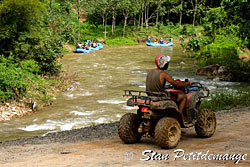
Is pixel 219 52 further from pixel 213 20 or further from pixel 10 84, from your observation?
pixel 10 84

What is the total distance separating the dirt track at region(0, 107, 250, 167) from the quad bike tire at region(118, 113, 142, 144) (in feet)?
0.52

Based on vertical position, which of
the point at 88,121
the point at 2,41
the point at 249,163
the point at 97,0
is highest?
the point at 97,0

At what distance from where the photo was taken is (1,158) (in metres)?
7.44

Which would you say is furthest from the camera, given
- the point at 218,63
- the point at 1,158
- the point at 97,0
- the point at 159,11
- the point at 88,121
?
the point at 159,11

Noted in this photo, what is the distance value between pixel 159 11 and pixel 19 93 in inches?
2014

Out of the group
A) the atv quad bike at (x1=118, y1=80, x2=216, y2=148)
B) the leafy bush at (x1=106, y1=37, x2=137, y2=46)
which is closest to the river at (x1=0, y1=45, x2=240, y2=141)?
the atv quad bike at (x1=118, y1=80, x2=216, y2=148)

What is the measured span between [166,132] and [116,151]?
3.64 ft

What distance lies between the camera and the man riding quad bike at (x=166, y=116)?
6.89 metres

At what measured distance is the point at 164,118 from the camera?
22.9ft

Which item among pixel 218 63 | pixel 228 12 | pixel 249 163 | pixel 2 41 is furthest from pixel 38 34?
pixel 249 163

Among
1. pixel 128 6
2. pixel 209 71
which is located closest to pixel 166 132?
pixel 209 71

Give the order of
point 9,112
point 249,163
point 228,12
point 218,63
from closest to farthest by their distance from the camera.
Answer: point 249,163, point 9,112, point 228,12, point 218,63

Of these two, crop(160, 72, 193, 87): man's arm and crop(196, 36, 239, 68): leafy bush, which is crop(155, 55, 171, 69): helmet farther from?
crop(196, 36, 239, 68): leafy bush

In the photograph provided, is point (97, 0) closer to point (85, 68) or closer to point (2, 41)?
point (85, 68)
